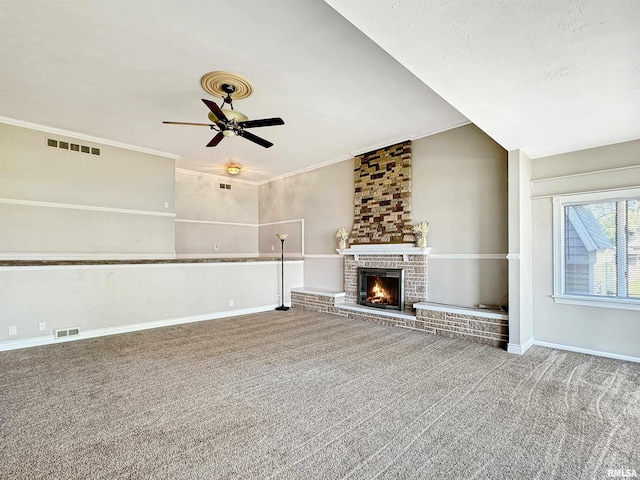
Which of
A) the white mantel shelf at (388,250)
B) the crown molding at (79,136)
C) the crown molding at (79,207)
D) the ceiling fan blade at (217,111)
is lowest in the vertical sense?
the white mantel shelf at (388,250)

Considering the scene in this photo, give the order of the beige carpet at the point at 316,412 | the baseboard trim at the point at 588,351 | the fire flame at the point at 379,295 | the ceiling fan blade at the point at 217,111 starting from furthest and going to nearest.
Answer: the fire flame at the point at 379,295 < the baseboard trim at the point at 588,351 < the ceiling fan blade at the point at 217,111 < the beige carpet at the point at 316,412

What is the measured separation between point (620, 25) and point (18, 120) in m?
7.24

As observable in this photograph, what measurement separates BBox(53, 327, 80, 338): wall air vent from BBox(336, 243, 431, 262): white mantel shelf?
15.0 ft

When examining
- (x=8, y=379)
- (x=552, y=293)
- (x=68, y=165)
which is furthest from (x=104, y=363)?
(x=552, y=293)

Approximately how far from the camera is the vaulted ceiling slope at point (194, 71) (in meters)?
2.77

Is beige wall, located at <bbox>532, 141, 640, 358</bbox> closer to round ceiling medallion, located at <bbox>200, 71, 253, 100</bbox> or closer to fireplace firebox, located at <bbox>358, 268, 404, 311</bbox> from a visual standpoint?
fireplace firebox, located at <bbox>358, 268, 404, 311</bbox>

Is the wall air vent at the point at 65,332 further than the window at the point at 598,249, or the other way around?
the wall air vent at the point at 65,332

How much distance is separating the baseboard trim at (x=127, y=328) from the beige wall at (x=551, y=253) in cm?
494

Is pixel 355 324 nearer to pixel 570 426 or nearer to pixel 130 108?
pixel 570 426

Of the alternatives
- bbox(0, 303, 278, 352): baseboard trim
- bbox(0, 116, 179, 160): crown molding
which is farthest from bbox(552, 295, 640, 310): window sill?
bbox(0, 116, 179, 160): crown molding

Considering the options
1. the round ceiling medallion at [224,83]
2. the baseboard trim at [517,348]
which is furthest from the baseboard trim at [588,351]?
the round ceiling medallion at [224,83]

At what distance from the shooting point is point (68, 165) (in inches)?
220

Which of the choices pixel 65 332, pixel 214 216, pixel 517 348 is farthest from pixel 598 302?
pixel 214 216

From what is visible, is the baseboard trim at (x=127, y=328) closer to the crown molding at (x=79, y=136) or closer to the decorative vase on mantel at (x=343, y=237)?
the decorative vase on mantel at (x=343, y=237)
